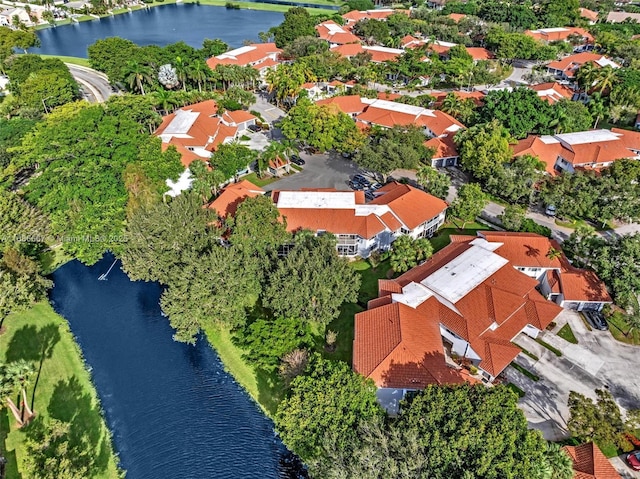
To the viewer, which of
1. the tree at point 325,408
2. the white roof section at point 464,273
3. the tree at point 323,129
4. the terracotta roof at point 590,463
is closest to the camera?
the terracotta roof at point 590,463

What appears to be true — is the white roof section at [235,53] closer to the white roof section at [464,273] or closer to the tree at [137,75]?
the tree at [137,75]

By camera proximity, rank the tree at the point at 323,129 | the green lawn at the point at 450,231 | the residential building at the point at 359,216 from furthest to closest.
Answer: the tree at the point at 323,129, the green lawn at the point at 450,231, the residential building at the point at 359,216

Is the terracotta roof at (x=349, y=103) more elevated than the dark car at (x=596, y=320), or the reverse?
the terracotta roof at (x=349, y=103)

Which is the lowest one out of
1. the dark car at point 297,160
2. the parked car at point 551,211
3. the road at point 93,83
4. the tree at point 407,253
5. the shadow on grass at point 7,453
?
the shadow on grass at point 7,453

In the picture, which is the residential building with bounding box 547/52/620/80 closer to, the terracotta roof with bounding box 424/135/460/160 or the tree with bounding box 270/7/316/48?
the terracotta roof with bounding box 424/135/460/160

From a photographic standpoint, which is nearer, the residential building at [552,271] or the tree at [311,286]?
the tree at [311,286]

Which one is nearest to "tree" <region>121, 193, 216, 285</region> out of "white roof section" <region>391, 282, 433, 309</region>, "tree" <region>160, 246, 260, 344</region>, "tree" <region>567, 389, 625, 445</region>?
"tree" <region>160, 246, 260, 344</region>

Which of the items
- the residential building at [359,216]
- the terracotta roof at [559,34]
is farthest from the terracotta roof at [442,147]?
the terracotta roof at [559,34]

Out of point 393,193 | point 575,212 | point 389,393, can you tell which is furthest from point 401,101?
point 389,393
